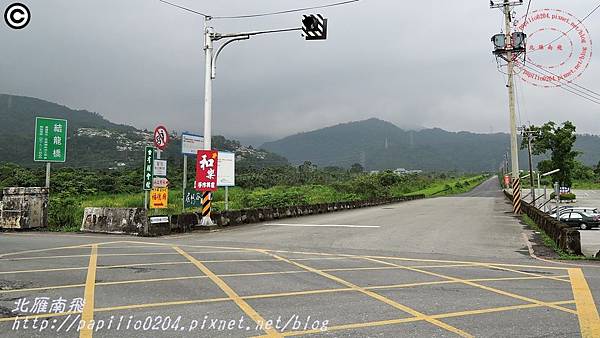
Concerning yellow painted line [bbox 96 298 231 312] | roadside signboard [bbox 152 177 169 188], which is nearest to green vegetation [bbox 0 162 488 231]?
roadside signboard [bbox 152 177 169 188]

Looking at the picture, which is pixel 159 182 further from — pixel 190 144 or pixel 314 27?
pixel 314 27

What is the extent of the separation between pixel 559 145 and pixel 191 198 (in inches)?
2409

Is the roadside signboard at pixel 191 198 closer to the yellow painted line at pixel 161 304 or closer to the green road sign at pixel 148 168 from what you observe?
the green road sign at pixel 148 168

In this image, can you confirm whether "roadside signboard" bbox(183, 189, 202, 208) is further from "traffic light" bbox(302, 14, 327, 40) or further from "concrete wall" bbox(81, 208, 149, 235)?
"traffic light" bbox(302, 14, 327, 40)

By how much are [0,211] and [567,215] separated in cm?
3091

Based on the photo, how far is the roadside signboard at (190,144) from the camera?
1725cm

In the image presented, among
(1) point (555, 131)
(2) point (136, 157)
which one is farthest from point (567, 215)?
(2) point (136, 157)

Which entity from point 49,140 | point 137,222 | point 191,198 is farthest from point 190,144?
point 49,140

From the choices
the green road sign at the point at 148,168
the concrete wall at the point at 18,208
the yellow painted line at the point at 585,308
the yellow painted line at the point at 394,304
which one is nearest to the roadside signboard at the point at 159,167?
the green road sign at the point at 148,168

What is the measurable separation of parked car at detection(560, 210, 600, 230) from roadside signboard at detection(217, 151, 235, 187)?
21.9 metres

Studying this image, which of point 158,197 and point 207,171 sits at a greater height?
point 207,171

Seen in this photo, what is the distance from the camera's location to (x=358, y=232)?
16.4 metres

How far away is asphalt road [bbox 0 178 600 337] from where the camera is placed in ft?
16.0

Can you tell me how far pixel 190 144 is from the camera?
1756 centimetres
